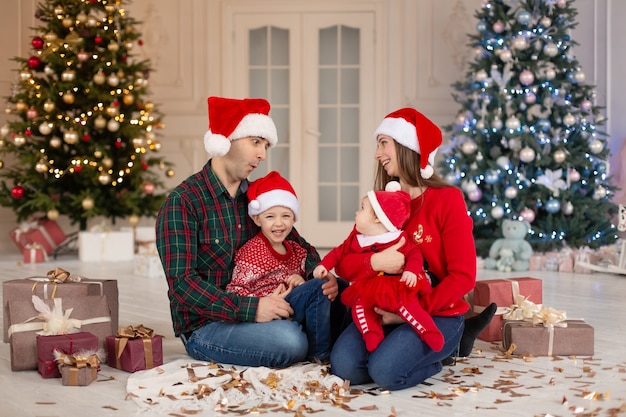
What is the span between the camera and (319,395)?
9.32ft

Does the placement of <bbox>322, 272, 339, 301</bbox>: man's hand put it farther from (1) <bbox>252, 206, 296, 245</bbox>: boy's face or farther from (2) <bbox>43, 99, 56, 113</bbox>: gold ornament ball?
(2) <bbox>43, 99, 56, 113</bbox>: gold ornament ball

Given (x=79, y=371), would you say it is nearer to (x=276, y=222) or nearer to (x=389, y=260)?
(x=276, y=222)

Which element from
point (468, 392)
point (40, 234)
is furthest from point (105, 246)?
point (468, 392)

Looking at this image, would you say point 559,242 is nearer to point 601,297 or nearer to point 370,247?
point 601,297

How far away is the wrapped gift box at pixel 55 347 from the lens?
3109mm

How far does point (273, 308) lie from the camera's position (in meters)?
3.10

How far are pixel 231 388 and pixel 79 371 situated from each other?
1.79 ft

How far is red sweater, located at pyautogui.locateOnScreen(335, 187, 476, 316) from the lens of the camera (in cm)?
297

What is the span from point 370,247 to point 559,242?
13.9ft

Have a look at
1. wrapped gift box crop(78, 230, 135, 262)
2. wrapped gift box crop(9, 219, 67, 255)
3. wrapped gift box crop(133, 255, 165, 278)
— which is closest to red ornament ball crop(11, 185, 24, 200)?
wrapped gift box crop(9, 219, 67, 255)

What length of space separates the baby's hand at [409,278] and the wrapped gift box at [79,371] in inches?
43.9

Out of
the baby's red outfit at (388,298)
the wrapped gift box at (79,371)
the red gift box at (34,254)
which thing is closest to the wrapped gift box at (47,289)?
the wrapped gift box at (79,371)

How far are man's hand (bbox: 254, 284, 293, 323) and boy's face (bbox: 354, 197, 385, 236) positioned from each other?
0.40 m

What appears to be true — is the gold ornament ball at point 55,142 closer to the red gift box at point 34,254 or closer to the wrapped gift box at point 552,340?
the red gift box at point 34,254
